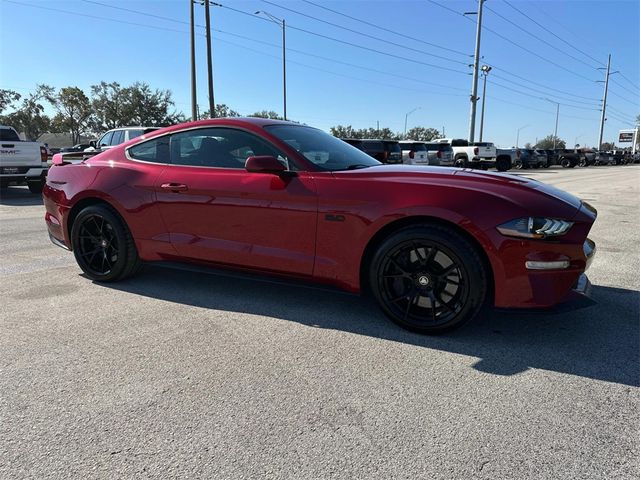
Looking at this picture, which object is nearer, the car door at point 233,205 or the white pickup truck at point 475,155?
the car door at point 233,205

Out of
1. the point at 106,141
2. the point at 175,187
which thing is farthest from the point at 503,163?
the point at 175,187

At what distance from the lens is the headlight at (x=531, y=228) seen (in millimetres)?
3002

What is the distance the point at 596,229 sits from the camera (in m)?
7.97

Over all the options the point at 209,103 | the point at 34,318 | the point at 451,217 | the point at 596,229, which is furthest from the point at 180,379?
the point at 209,103

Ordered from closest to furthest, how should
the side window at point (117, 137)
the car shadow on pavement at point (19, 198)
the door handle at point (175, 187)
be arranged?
the door handle at point (175, 187) → the car shadow on pavement at point (19, 198) → the side window at point (117, 137)

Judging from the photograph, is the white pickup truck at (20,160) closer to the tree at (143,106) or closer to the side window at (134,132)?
the side window at (134,132)

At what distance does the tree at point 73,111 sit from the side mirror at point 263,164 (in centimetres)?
7344

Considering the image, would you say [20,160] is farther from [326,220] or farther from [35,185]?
[326,220]

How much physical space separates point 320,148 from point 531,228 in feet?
6.14

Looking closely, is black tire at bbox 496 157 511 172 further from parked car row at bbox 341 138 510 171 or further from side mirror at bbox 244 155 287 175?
side mirror at bbox 244 155 287 175

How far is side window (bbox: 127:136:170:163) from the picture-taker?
4.36 metres

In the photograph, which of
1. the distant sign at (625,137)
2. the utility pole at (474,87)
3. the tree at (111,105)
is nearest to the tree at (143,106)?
the tree at (111,105)

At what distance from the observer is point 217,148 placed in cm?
409

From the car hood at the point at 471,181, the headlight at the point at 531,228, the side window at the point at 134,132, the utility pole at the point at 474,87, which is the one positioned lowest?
the headlight at the point at 531,228
